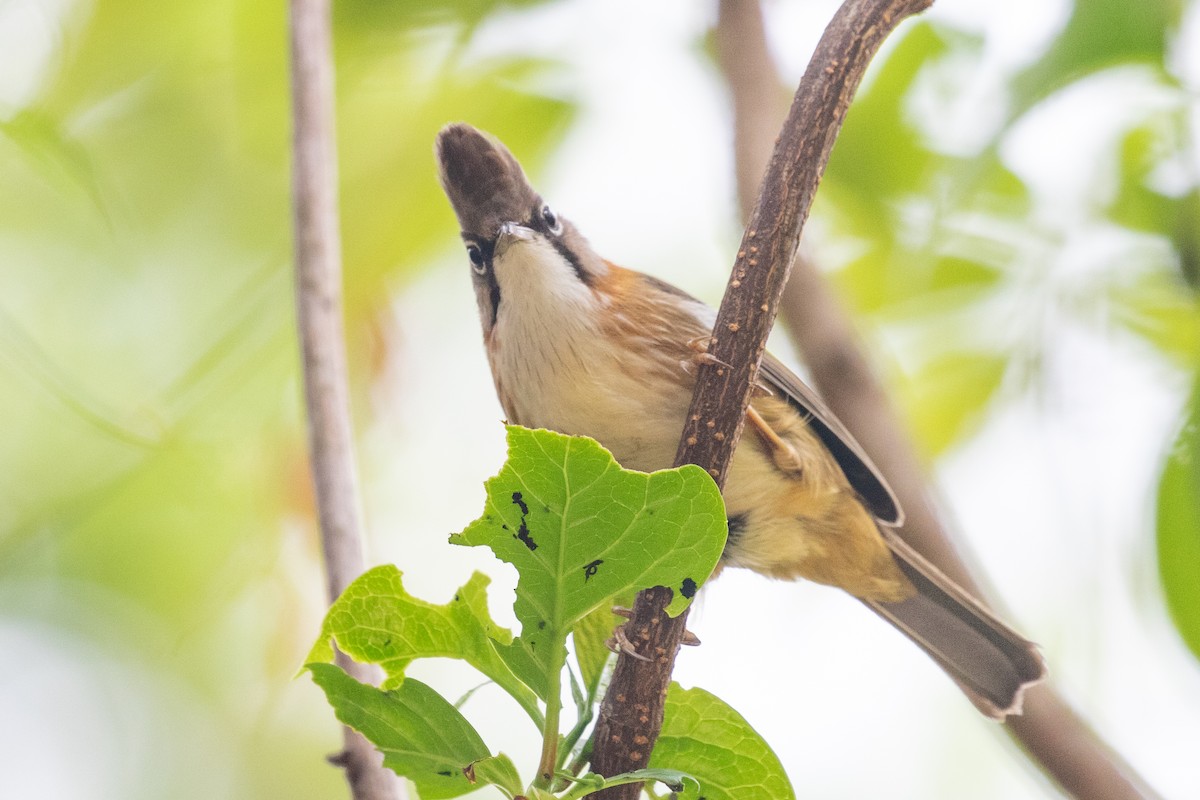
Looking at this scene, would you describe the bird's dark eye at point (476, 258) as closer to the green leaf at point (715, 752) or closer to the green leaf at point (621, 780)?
the green leaf at point (715, 752)

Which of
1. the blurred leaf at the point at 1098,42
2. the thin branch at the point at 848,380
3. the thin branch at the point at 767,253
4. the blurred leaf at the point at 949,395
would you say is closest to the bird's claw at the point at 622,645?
the thin branch at the point at 767,253

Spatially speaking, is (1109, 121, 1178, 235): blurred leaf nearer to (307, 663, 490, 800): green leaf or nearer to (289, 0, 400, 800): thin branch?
(289, 0, 400, 800): thin branch

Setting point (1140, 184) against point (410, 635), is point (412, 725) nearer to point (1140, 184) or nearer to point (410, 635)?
point (410, 635)

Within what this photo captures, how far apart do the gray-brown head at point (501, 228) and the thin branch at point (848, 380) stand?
571 millimetres

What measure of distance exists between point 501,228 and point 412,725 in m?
1.61

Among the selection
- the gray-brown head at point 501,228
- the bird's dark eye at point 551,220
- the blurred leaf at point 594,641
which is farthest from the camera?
the bird's dark eye at point 551,220

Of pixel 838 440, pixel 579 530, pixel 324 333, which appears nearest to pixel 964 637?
pixel 838 440

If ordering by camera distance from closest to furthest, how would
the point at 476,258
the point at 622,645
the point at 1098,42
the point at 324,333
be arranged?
1. the point at 622,645
2. the point at 324,333
3. the point at 1098,42
4. the point at 476,258

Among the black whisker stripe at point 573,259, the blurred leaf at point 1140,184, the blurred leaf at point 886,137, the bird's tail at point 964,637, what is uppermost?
the blurred leaf at point 886,137

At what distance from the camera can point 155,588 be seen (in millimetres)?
4801

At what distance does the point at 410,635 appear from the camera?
67.5 inches

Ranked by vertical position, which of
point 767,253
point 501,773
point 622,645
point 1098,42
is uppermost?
point 1098,42

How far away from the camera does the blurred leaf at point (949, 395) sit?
12.2 feet

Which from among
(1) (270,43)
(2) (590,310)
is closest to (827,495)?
(2) (590,310)
